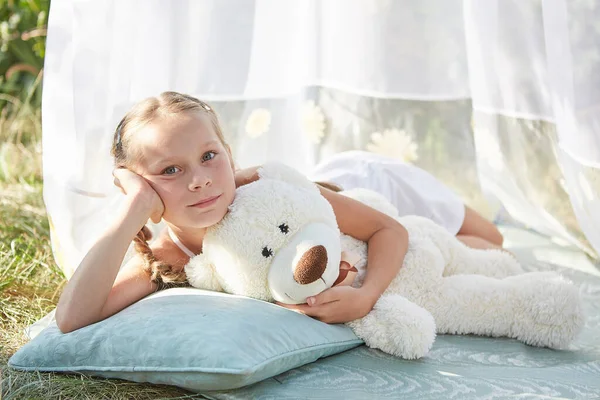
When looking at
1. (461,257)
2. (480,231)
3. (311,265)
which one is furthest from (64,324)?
(480,231)

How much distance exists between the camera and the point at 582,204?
2.04 meters

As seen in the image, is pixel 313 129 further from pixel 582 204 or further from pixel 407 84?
pixel 582 204

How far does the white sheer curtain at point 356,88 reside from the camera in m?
1.94

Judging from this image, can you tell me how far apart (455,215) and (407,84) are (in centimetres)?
53

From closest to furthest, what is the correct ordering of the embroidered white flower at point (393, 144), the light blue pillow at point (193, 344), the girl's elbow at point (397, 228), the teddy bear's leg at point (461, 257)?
the light blue pillow at point (193, 344) → the girl's elbow at point (397, 228) → the teddy bear's leg at point (461, 257) → the embroidered white flower at point (393, 144)

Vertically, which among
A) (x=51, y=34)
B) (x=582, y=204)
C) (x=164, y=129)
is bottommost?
(x=582, y=204)

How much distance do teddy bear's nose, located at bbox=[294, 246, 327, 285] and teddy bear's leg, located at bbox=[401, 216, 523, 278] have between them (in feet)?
1.31

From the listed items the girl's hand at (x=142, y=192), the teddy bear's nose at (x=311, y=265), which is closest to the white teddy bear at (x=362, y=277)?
the teddy bear's nose at (x=311, y=265)

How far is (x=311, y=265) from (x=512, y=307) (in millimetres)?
464

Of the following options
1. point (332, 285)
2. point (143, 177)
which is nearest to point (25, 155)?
point (143, 177)

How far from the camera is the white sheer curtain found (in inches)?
76.4

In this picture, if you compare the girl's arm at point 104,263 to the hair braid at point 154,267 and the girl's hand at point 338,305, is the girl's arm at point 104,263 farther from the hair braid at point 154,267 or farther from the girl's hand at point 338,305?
the girl's hand at point 338,305

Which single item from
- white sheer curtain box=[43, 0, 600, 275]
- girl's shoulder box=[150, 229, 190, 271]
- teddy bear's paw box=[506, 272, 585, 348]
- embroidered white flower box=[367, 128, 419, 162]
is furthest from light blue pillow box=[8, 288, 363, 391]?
embroidered white flower box=[367, 128, 419, 162]

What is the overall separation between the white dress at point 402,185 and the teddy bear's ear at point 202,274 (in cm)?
55
